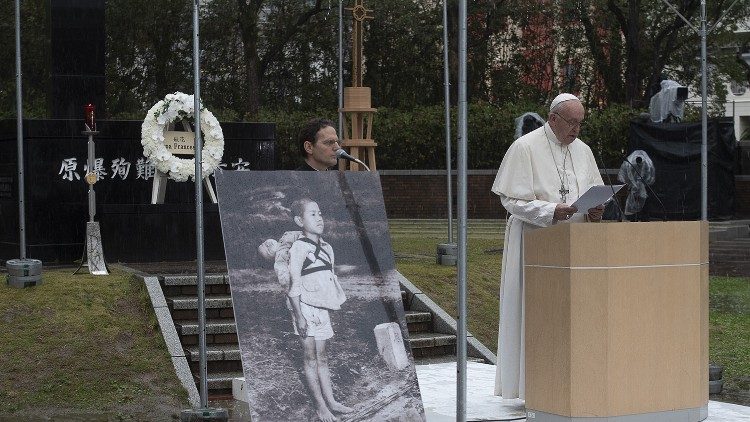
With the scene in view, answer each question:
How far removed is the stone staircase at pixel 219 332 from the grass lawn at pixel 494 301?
0.53m

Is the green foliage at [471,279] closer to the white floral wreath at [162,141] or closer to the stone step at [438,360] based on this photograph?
the stone step at [438,360]

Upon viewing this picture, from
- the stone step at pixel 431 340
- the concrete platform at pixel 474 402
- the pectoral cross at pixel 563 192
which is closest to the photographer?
the concrete platform at pixel 474 402

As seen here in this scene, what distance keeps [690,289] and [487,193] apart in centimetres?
2272

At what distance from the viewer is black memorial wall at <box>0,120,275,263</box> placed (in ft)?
49.6

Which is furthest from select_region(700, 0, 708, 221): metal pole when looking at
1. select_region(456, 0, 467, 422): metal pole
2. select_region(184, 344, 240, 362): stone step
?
select_region(456, 0, 467, 422): metal pole

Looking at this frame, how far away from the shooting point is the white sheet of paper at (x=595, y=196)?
7.93 m

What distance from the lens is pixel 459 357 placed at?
647 cm

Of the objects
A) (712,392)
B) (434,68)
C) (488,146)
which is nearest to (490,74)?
(434,68)

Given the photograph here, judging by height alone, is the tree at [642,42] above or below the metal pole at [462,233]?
above

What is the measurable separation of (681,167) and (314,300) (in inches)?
850

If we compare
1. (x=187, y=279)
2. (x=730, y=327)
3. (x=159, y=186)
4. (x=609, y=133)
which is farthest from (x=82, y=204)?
(x=609, y=133)

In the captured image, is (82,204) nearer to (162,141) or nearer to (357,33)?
(162,141)

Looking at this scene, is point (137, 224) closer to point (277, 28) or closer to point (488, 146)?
point (488, 146)

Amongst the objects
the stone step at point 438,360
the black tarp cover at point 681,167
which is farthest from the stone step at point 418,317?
the black tarp cover at point 681,167
